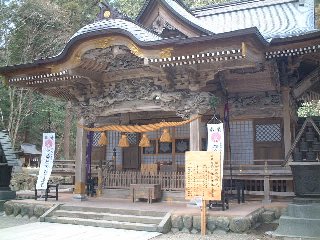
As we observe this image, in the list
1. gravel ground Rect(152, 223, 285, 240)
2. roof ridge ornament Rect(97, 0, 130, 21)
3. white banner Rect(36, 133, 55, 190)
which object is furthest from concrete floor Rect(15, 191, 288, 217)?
roof ridge ornament Rect(97, 0, 130, 21)

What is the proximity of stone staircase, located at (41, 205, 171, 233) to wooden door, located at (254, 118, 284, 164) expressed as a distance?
489 cm

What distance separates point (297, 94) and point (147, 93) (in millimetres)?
5693

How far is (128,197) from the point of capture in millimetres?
12570

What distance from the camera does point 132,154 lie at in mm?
15031

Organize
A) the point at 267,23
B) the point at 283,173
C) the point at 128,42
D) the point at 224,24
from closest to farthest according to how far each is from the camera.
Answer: the point at 128,42 → the point at 283,173 → the point at 267,23 → the point at 224,24

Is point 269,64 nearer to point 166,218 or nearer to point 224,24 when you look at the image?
point 166,218

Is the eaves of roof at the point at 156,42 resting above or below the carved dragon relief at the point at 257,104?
above

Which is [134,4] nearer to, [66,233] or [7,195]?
[7,195]

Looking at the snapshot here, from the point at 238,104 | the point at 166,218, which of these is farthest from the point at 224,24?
the point at 166,218

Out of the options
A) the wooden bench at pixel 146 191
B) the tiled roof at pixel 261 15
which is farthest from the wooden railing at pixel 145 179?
the tiled roof at pixel 261 15

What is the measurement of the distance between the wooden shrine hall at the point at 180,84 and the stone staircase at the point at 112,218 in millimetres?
1697

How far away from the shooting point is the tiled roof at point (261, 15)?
47.6ft

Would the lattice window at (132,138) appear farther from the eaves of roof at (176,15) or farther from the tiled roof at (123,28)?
the tiled roof at (123,28)

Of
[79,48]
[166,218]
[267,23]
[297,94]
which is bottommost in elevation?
[166,218]
